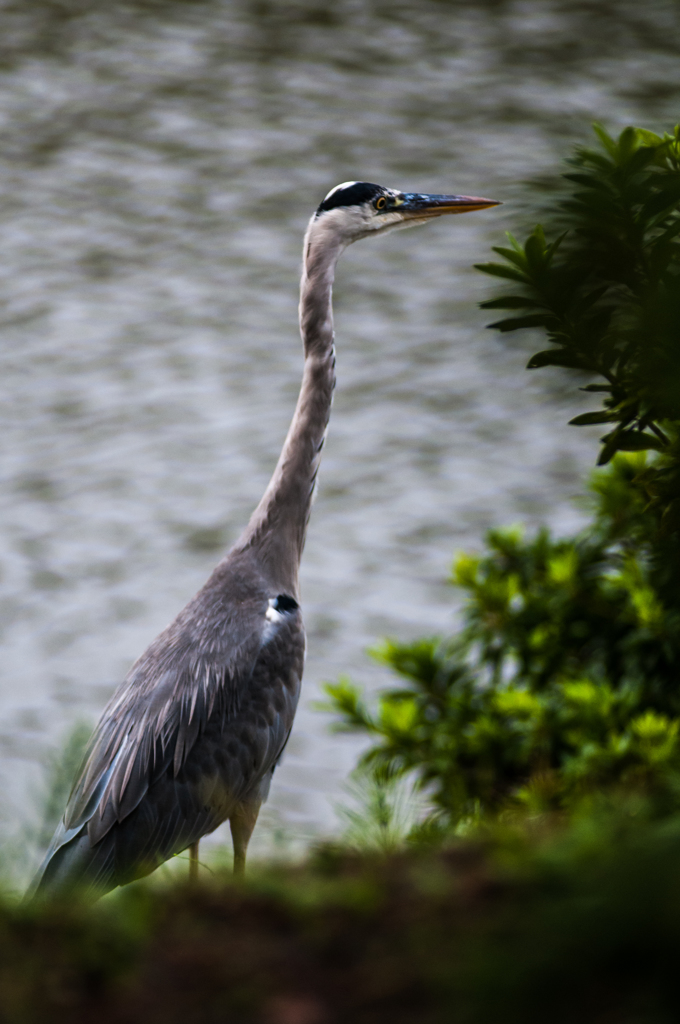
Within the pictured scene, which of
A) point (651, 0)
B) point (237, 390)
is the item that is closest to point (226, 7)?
point (651, 0)

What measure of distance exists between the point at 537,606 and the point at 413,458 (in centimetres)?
422

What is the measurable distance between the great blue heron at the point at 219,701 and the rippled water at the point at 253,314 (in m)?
0.67

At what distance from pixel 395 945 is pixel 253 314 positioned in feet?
28.0

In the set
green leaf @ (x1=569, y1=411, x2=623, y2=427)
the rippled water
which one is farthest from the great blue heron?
green leaf @ (x1=569, y1=411, x2=623, y2=427)

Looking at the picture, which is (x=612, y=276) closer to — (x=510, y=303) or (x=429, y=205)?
(x=510, y=303)

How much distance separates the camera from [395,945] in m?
1.22

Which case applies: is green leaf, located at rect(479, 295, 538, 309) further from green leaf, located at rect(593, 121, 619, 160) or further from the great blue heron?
the great blue heron

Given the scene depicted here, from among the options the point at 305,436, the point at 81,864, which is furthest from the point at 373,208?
the point at 81,864

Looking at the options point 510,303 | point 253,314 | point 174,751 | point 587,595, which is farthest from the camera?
point 253,314

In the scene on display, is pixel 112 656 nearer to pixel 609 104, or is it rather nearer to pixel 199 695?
pixel 199 695

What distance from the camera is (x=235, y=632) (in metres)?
3.50

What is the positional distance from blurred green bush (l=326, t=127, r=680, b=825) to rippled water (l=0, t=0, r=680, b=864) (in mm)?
124

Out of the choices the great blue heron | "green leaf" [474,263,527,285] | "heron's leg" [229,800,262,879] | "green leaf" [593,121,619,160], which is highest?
"green leaf" [593,121,619,160]

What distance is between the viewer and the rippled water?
643 cm
